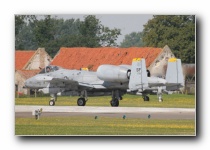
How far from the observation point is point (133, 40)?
45.2 m

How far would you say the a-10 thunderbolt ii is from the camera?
45.6m

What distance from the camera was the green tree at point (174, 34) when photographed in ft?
147

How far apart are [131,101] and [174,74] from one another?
1233mm

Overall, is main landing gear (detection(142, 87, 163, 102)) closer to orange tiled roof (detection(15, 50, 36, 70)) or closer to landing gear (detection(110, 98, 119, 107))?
landing gear (detection(110, 98, 119, 107))

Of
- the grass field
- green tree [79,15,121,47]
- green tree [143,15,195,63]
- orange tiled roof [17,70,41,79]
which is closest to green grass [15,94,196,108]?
the grass field

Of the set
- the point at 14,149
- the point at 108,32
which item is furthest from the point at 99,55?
the point at 14,149

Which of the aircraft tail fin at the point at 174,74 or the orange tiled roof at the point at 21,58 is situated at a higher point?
the orange tiled roof at the point at 21,58

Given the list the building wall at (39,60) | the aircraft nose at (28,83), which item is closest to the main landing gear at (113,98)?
the building wall at (39,60)

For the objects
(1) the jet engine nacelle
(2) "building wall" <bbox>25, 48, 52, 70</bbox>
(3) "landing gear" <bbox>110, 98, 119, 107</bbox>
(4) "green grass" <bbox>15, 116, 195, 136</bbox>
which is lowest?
A: (4) "green grass" <bbox>15, 116, 195, 136</bbox>

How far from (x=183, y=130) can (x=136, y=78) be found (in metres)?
1.99

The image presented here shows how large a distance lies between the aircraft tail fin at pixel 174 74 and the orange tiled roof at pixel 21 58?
338 cm

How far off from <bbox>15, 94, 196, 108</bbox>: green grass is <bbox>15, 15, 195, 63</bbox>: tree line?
3.13 feet

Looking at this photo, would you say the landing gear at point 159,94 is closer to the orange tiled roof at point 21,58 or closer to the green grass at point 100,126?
the green grass at point 100,126
